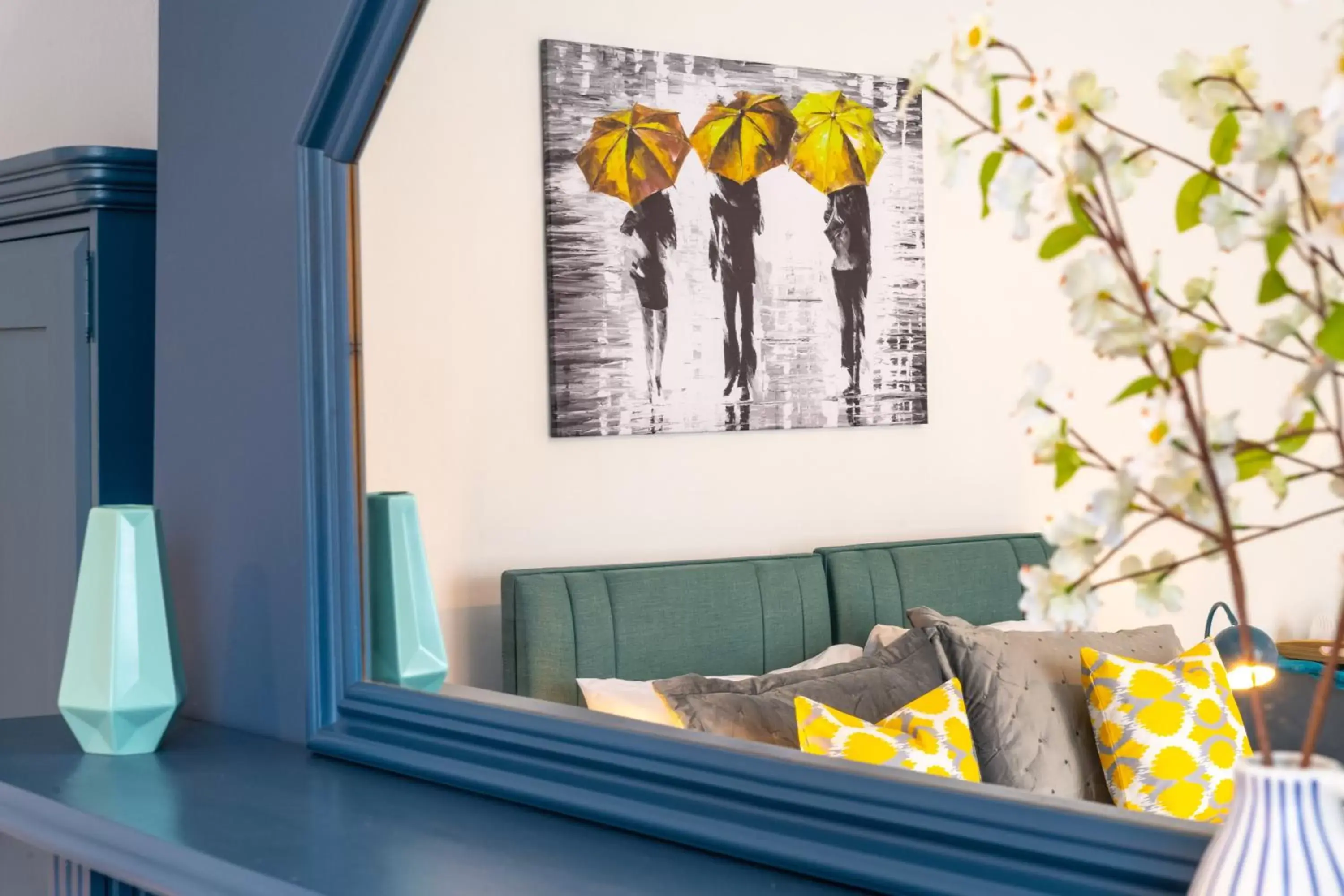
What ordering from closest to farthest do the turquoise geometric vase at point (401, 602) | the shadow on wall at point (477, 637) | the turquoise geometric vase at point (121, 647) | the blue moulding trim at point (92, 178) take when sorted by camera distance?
the shadow on wall at point (477, 637)
the turquoise geometric vase at point (401, 602)
the turquoise geometric vase at point (121, 647)
the blue moulding trim at point (92, 178)

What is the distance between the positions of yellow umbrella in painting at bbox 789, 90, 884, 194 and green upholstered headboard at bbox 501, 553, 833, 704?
0.97 feet

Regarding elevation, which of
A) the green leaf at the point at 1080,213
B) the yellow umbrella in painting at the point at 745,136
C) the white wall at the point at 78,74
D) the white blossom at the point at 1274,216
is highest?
the white wall at the point at 78,74

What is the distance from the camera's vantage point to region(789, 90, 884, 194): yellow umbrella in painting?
1049 mm

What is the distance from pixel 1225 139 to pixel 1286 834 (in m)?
0.36

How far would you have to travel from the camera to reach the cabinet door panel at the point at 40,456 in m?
2.13

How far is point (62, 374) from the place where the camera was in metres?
2.17

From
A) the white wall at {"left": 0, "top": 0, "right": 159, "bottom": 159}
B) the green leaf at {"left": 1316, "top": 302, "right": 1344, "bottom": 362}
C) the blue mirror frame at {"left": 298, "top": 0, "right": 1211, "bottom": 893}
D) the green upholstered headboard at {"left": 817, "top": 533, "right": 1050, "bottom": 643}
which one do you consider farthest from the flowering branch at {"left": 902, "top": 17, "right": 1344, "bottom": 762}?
the white wall at {"left": 0, "top": 0, "right": 159, "bottom": 159}

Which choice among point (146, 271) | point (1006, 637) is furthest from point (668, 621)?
point (146, 271)

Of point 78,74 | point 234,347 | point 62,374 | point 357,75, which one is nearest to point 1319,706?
point 357,75

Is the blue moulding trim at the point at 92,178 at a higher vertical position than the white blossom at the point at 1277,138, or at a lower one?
higher

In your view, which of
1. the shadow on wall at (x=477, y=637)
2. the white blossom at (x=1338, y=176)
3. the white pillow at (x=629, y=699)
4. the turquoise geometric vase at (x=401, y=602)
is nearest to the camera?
the white blossom at (x=1338, y=176)

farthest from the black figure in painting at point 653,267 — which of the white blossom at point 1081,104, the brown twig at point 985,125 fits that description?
the white blossom at point 1081,104

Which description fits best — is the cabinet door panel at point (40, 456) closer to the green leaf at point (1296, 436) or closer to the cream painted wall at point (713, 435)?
the cream painted wall at point (713, 435)

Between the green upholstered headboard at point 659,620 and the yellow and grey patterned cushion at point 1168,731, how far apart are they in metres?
0.27
